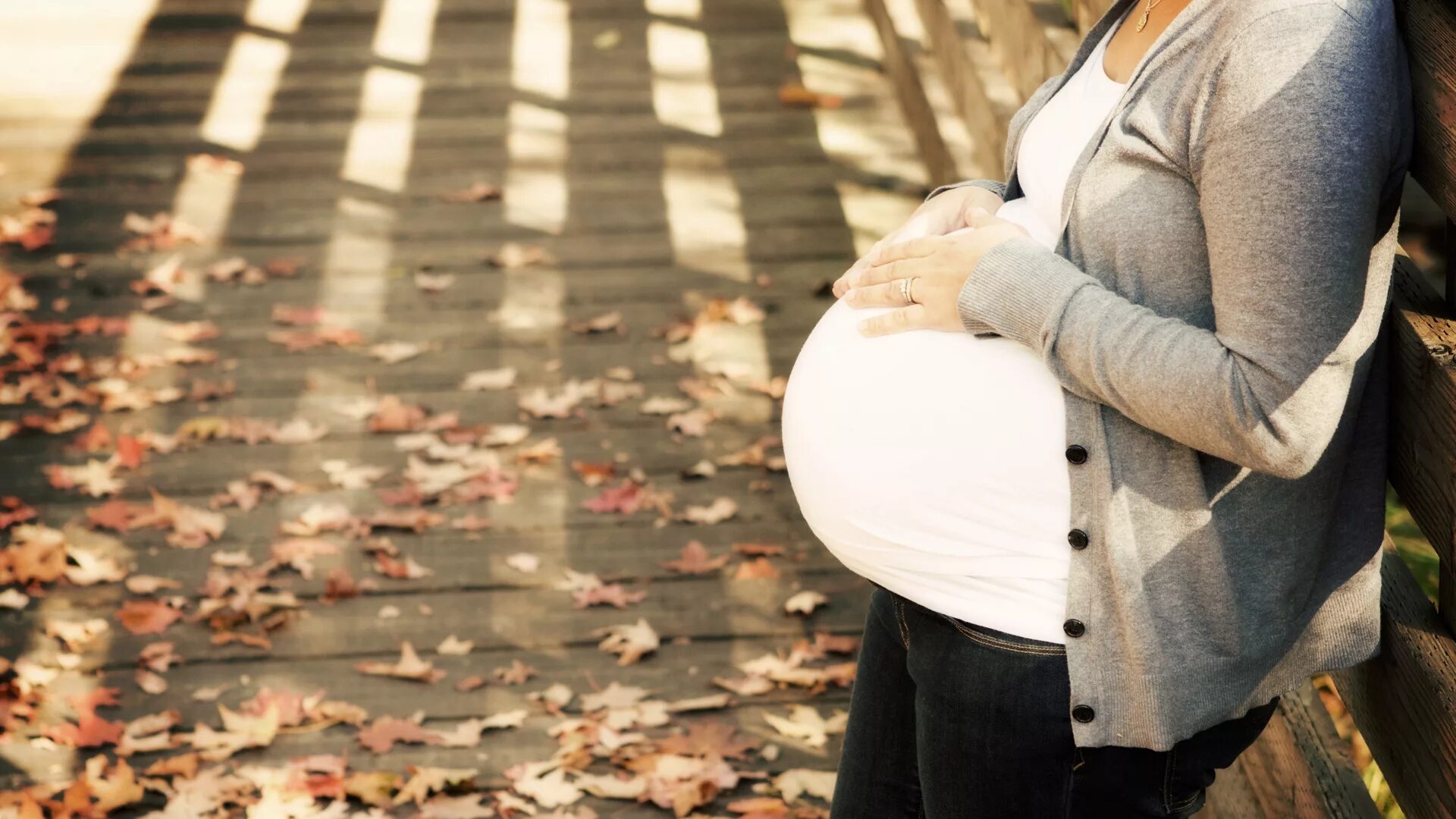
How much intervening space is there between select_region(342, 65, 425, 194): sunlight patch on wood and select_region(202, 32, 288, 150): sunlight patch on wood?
0.43m

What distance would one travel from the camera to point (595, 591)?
347 centimetres

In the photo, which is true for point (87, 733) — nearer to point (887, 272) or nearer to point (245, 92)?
point (887, 272)

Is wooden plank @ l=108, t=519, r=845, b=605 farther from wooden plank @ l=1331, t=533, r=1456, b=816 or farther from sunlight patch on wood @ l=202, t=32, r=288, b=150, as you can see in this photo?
sunlight patch on wood @ l=202, t=32, r=288, b=150

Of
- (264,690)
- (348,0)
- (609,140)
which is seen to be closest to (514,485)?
(264,690)

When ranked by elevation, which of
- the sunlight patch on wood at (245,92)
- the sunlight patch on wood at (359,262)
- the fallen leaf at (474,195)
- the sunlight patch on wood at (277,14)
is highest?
the sunlight patch on wood at (277,14)

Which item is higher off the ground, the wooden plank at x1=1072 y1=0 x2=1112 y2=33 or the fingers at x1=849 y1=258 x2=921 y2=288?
the fingers at x1=849 y1=258 x2=921 y2=288

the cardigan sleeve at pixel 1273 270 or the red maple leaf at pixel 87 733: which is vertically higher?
the cardigan sleeve at pixel 1273 270

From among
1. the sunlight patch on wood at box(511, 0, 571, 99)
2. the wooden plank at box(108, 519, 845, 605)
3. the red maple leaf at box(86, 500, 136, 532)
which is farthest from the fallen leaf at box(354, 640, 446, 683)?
the sunlight patch on wood at box(511, 0, 571, 99)

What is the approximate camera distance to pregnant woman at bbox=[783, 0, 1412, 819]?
1178mm

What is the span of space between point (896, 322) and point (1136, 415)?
30 centimetres

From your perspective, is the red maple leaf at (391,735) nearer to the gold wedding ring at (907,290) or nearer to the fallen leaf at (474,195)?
the gold wedding ring at (907,290)

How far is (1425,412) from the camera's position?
55.9 inches

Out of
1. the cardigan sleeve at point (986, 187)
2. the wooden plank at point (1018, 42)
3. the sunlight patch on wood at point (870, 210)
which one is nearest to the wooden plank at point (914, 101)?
the sunlight patch on wood at point (870, 210)

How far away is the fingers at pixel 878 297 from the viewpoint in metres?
1.56
